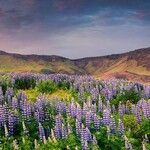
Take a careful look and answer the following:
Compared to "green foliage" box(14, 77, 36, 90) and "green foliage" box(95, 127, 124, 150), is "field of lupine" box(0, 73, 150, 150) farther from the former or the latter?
"green foliage" box(14, 77, 36, 90)

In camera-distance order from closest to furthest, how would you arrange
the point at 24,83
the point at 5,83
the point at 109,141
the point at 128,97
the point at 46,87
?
1. the point at 109,141
2. the point at 128,97
3. the point at 5,83
4. the point at 46,87
5. the point at 24,83

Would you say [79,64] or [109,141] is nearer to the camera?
[109,141]

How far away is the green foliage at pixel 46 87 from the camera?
1243 inches

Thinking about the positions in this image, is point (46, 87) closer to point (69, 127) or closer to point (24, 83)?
point (24, 83)

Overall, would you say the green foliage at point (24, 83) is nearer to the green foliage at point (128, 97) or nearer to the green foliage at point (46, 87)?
the green foliage at point (46, 87)

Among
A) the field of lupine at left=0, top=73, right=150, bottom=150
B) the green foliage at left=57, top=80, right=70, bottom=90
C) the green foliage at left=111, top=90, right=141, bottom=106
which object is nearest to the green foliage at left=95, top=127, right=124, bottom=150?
the field of lupine at left=0, top=73, right=150, bottom=150

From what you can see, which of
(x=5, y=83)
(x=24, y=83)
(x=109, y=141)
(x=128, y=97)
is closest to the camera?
(x=109, y=141)

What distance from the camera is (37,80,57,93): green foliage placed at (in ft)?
104

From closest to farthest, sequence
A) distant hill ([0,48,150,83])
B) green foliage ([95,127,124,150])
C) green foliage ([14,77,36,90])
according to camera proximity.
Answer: green foliage ([95,127,124,150])
green foliage ([14,77,36,90])
distant hill ([0,48,150,83])

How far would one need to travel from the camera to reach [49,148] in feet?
54.5

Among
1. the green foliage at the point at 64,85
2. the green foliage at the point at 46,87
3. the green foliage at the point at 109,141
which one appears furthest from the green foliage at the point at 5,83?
the green foliage at the point at 109,141

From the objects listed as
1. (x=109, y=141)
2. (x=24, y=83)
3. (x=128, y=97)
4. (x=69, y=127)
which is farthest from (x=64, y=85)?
(x=109, y=141)

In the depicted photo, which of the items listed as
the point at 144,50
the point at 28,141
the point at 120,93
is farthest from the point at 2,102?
the point at 144,50

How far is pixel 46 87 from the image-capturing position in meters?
31.9
